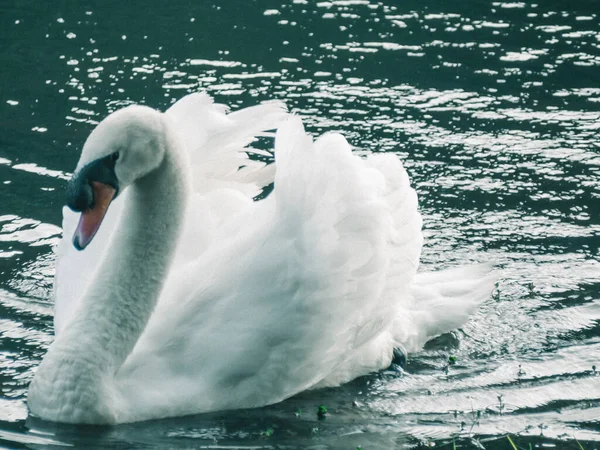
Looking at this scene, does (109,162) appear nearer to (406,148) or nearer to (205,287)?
(205,287)

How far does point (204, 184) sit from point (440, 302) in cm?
165

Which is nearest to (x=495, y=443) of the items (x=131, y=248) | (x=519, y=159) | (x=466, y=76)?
(x=131, y=248)

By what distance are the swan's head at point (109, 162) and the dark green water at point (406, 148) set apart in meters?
1.13

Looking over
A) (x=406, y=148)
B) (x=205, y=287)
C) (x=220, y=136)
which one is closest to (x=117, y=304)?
(x=205, y=287)

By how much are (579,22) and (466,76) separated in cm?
211

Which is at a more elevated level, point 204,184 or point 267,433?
point 204,184

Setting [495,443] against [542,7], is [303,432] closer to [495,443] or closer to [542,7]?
[495,443]

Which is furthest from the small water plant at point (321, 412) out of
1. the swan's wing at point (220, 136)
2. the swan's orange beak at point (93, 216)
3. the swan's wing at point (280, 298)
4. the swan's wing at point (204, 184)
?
the swan's orange beak at point (93, 216)

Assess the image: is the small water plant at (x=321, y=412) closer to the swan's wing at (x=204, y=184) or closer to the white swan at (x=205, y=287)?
the white swan at (x=205, y=287)

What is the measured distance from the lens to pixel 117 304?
5.90 metres

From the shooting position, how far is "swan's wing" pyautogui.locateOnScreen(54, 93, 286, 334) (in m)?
6.54

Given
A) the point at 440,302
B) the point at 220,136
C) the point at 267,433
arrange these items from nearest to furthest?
1. the point at 267,433
2. the point at 220,136
3. the point at 440,302

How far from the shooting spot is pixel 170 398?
5.79 metres

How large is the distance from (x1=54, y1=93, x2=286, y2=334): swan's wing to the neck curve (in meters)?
0.54
